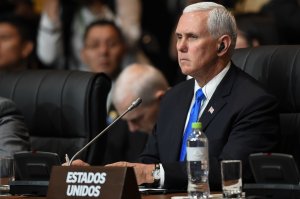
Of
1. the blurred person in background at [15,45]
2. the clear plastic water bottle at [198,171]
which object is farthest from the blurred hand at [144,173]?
the blurred person in background at [15,45]

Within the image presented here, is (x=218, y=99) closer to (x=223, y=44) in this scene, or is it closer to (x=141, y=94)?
(x=223, y=44)

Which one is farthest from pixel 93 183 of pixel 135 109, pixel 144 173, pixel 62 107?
pixel 135 109

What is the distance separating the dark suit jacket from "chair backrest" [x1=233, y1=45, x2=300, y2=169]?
23cm

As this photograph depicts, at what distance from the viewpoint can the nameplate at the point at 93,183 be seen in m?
3.19

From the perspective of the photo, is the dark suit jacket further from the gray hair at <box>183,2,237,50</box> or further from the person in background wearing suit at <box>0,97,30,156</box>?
the person in background wearing suit at <box>0,97,30,156</box>

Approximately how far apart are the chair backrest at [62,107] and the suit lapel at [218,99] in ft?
2.89

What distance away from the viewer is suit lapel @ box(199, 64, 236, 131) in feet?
13.4

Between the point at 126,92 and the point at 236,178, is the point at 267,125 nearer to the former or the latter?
the point at 236,178

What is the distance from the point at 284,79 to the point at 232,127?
44 centimetres

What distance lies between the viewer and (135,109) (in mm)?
5469

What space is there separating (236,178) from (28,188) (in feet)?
3.20

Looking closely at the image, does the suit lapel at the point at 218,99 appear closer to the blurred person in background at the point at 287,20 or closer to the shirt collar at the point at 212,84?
the shirt collar at the point at 212,84

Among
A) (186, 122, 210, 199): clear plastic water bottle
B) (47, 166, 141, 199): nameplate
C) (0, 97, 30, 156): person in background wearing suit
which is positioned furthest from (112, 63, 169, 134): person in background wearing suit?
(47, 166, 141, 199): nameplate

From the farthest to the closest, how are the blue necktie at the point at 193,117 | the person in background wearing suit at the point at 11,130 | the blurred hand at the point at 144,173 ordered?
the person in background wearing suit at the point at 11,130
the blue necktie at the point at 193,117
the blurred hand at the point at 144,173
